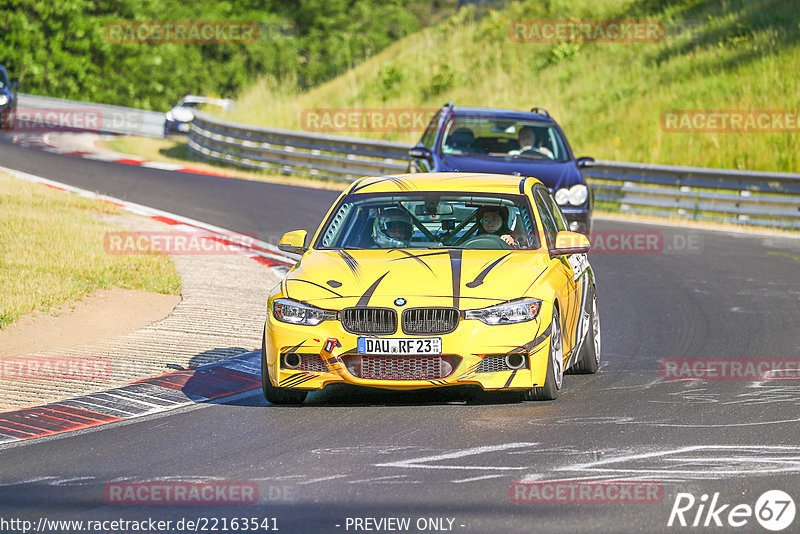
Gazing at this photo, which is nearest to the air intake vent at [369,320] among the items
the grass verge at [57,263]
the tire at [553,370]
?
the tire at [553,370]

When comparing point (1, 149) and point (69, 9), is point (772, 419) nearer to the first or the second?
point (1, 149)

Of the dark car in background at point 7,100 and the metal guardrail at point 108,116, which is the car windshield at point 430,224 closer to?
the dark car in background at point 7,100

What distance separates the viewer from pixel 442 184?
32.3 ft

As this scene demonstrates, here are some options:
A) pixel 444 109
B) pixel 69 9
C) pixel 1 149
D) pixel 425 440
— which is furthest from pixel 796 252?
pixel 69 9

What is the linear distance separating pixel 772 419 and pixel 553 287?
164cm

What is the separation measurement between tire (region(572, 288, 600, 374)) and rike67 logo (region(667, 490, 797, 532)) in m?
3.72

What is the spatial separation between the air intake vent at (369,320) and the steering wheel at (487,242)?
51.1 inches

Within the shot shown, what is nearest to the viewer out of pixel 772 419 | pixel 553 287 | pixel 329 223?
pixel 772 419

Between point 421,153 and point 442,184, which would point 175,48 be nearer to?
point 421,153

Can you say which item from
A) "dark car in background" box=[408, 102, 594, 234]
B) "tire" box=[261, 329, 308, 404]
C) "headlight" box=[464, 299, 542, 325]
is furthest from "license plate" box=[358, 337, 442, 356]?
→ "dark car in background" box=[408, 102, 594, 234]

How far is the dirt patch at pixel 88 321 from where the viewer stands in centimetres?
1127

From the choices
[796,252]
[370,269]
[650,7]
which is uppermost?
[650,7]

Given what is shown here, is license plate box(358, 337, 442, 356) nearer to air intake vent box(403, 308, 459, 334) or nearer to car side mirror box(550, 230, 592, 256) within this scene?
air intake vent box(403, 308, 459, 334)

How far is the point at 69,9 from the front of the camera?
60.8m
